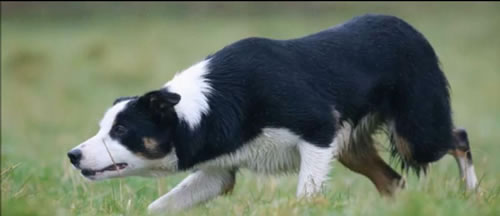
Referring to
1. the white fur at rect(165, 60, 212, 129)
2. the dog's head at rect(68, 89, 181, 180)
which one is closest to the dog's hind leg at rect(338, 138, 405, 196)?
the white fur at rect(165, 60, 212, 129)

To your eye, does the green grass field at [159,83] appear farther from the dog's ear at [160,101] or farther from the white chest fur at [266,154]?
the dog's ear at [160,101]

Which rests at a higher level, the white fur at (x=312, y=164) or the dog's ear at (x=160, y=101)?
the dog's ear at (x=160, y=101)

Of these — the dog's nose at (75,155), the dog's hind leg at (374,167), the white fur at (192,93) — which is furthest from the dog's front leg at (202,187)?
the dog's hind leg at (374,167)

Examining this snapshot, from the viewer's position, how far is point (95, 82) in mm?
21531

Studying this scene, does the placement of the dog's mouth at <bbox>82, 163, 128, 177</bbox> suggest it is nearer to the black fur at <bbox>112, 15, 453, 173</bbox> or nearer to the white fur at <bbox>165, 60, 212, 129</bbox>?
the black fur at <bbox>112, 15, 453, 173</bbox>

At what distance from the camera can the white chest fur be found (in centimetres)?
621

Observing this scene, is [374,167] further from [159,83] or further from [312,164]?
[159,83]

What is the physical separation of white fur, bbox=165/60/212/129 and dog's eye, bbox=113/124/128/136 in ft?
1.16

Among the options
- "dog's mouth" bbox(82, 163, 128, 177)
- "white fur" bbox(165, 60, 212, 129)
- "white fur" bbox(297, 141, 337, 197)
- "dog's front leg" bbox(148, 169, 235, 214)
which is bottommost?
"dog's front leg" bbox(148, 169, 235, 214)

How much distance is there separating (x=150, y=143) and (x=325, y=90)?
1.26 metres

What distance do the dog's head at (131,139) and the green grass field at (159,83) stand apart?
0.78 feet

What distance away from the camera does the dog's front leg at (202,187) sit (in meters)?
6.62

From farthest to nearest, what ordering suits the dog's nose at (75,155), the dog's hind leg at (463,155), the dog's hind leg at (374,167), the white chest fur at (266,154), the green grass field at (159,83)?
the dog's hind leg at (463,155)
the dog's hind leg at (374,167)
the white chest fur at (266,154)
the dog's nose at (75,155)
the green grass field at (159,83)

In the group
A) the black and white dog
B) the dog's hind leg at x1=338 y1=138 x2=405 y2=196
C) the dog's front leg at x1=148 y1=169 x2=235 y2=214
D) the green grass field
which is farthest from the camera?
the dog's hind leg at x1=338 y1=138 x2=405 y2=196
